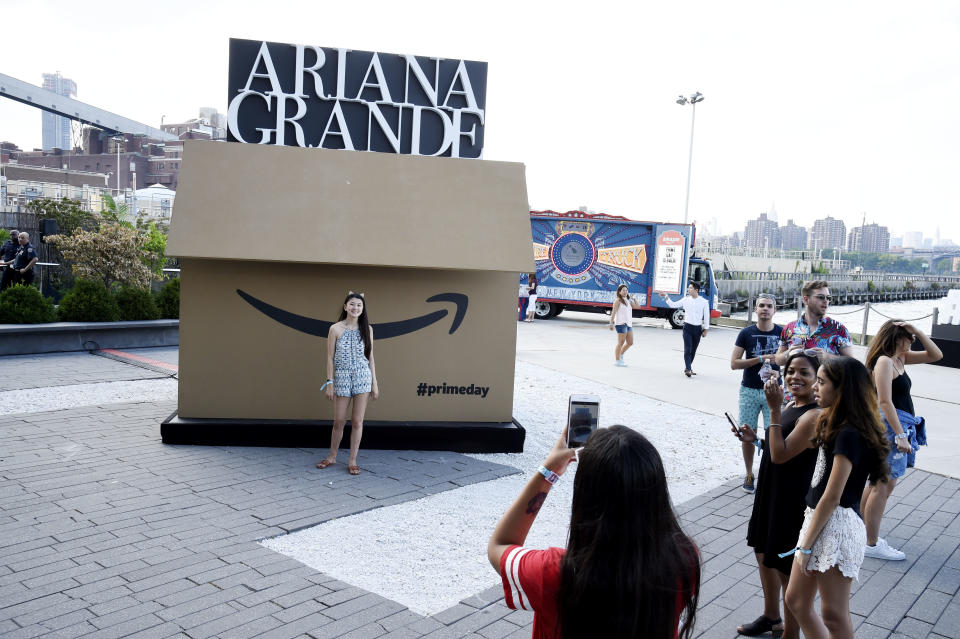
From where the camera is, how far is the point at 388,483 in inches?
264

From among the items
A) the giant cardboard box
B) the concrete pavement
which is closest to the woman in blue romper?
the giant cardboard box

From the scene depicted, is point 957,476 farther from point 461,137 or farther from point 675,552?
point 675,552

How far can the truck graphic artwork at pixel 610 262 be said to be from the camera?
23734 millimetres

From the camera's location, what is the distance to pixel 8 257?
53.6 ft

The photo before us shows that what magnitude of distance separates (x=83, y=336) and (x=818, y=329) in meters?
12.4

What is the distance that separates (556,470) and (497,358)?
6129 mm

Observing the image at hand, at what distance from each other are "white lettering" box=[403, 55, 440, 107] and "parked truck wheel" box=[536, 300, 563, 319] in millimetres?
16612

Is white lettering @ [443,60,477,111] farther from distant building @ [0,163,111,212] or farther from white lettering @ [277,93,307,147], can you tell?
distant building @ [0,163,111,212]

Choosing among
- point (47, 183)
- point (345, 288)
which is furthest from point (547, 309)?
point (47, 183)

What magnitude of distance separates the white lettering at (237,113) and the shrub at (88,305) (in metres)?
6.67

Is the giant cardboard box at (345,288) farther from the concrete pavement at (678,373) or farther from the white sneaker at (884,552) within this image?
the concrete pavement at (678,373)

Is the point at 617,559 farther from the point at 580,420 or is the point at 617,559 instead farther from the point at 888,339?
the point at 888,339

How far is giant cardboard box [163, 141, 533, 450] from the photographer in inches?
298

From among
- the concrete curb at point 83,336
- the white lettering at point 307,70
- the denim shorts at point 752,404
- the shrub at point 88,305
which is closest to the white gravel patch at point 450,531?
the denim shorts at point 752,404
